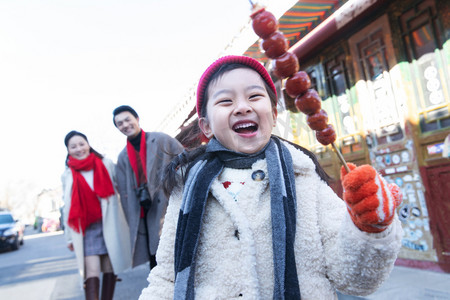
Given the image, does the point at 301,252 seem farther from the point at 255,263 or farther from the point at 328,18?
the point at 328,18

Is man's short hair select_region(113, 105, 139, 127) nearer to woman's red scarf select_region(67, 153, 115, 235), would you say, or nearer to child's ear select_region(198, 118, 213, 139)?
woman's red scarf select_region(67, 153, 115, 235)

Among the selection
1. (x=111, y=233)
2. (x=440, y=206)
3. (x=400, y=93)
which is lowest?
(x=440, y=206)

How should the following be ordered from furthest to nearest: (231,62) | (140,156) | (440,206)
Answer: (440,206) → (140,156) → (231,62)

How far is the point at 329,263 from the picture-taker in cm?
120

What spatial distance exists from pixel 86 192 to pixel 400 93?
4.39 metres

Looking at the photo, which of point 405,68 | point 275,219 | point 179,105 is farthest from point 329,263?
point 179,105

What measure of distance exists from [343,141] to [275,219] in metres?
5.15

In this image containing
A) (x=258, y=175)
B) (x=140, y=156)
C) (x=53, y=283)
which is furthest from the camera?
(x=53, y=283)

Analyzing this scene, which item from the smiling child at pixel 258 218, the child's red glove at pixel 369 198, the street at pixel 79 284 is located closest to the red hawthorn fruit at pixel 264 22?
the smiling child at pixel 258 218

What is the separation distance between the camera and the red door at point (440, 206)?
13.7 ft

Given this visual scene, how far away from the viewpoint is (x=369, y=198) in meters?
0.92

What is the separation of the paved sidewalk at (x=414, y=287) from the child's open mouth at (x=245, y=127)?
2.77 m

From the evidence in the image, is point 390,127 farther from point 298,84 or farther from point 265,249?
point 265,249

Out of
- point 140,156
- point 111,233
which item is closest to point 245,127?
point 140,156
